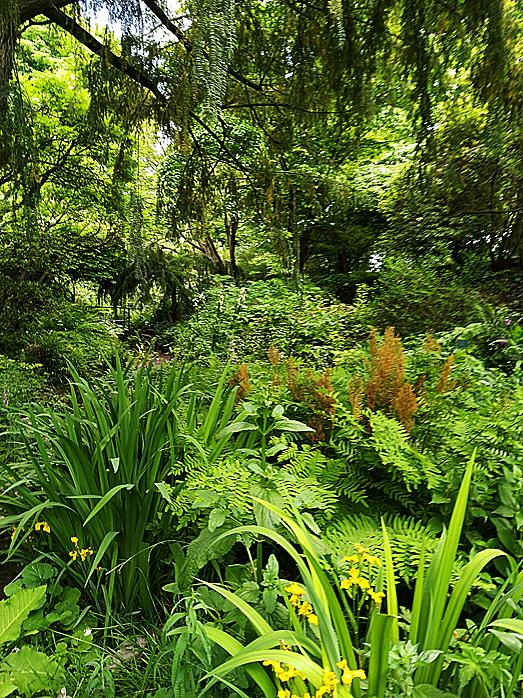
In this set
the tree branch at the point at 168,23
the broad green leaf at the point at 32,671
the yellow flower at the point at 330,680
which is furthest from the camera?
the tree branch at the point at 168,23

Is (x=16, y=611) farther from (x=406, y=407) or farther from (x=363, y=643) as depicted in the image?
(x=406, y=407)

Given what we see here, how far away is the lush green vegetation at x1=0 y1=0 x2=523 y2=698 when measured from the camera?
2.84ft

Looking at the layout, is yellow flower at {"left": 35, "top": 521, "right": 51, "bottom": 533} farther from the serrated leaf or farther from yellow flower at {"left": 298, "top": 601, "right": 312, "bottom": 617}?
yellow flower at {"left": 298, "top": 601, "right": 312, "bottom": 617}

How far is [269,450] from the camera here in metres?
1.21

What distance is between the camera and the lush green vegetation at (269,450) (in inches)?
34.0

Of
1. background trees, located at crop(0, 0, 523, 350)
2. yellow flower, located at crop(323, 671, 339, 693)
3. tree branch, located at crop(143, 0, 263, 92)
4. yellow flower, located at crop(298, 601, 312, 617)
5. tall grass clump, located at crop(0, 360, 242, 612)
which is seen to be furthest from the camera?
tree branch, located at crop(143, 0, 263, 92)

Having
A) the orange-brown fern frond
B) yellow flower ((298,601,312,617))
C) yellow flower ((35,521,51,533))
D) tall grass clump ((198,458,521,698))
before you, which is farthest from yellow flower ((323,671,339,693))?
yellow flower ((35,521,51,533))

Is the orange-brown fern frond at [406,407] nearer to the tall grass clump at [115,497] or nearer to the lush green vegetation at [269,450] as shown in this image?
the lush green vegetation at [269,450]

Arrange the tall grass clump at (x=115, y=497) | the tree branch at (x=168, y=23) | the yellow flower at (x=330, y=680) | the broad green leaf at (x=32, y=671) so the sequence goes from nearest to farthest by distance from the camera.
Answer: the yellow flower at (x=330, y=680) → the broad green leaf at (x=32, y=671) → the tall grass clump at (x=115, y=497) → the tree branch at (x=168, y=23)

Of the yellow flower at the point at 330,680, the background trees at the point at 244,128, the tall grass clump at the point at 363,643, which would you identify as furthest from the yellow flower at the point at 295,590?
the background trees at the point at 244,128

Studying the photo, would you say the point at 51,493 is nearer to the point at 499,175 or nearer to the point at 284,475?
the point at 284,475

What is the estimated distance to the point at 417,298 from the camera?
13.8 feet

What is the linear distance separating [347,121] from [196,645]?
2216 millimetres

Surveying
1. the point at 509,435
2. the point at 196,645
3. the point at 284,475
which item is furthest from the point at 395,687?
the point at 509,435
